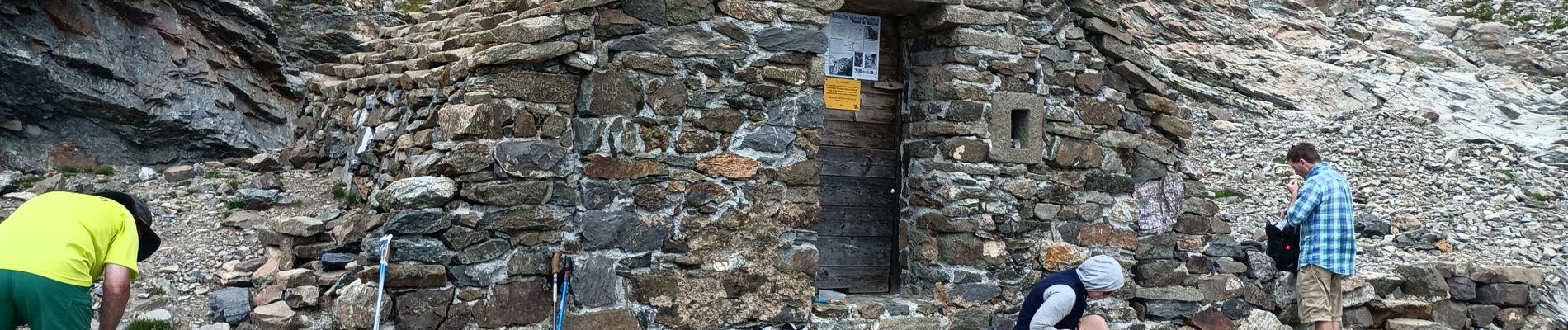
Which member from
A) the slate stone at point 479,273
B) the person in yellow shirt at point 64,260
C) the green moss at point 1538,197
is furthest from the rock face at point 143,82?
the green moss at point 1538,197

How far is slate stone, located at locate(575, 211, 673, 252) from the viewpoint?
5113mm

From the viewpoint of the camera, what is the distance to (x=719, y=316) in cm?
541

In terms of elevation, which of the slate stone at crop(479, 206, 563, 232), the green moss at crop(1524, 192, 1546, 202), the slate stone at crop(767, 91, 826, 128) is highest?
the slate stone at crop(767, 91, 826, 128)

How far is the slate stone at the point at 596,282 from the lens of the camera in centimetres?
509

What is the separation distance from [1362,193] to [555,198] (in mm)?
7830

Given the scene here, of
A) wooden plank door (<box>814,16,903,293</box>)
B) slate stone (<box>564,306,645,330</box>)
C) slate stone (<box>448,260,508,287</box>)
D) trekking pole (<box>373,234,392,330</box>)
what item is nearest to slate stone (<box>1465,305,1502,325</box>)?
wooden plank door (<box>814,16,903,293</box>)

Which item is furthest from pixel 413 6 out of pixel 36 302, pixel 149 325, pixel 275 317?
pixel 36 302

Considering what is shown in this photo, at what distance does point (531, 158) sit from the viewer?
4938 millimetres

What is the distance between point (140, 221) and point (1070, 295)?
13.0 ft

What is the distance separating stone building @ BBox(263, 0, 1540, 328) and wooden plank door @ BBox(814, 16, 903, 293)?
0.01 metres

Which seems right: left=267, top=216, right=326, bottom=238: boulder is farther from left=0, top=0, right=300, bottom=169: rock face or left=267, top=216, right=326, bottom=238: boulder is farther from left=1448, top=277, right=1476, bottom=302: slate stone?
left=1448, top=277, right=1476, bottom=302: slate stone

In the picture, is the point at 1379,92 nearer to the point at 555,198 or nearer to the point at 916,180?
the point at 916,180

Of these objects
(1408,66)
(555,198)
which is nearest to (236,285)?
(555,198)

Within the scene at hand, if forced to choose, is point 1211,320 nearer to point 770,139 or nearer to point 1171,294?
point 1171,294
